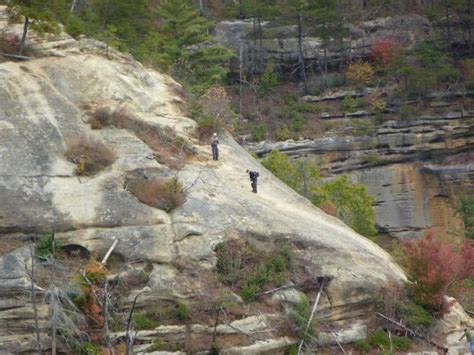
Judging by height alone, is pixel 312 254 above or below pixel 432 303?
above

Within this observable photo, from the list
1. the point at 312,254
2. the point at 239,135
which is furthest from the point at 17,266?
the point at 239,135

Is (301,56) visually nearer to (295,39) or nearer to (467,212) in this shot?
(295,39)

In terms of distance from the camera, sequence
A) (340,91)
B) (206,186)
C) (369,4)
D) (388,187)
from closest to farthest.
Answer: (206,186) → (388,187) → (340,91) → (369,4)

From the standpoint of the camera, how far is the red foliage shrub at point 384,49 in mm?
60562

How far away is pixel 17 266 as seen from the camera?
21.8 meters

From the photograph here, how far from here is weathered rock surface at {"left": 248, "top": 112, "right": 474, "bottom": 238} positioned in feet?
174

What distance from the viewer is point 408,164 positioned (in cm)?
5422

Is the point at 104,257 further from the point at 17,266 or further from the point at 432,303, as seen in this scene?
the point at 432,303

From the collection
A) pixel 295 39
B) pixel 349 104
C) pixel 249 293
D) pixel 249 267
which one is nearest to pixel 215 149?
pixel 249 267

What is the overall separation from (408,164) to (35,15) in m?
30.4

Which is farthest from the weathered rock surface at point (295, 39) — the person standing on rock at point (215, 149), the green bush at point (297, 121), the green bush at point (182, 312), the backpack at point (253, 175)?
the green bush at point (182, 312)

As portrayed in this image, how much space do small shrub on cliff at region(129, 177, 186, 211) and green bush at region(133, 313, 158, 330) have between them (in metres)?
3.92

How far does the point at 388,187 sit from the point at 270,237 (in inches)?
1186

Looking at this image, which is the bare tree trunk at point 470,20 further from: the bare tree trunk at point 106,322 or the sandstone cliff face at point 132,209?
the bare tree trunk at point 106,322
